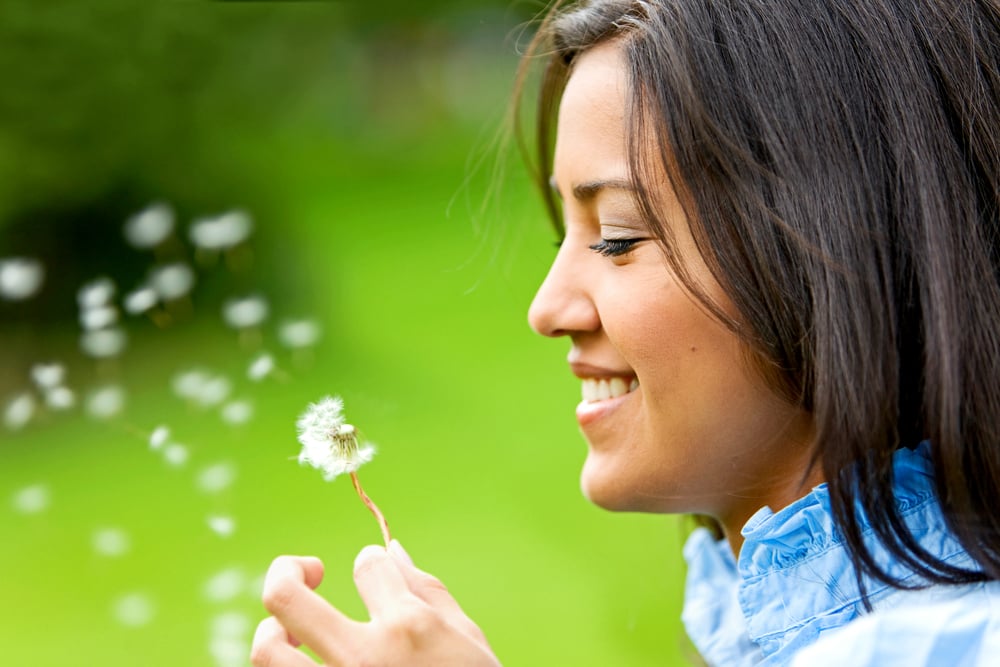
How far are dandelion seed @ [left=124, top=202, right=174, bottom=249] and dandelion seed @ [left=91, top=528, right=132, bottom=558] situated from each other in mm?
676

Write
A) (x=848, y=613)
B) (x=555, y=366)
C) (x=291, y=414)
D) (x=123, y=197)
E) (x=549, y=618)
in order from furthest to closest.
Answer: (x=123, y=197)
(x=555, y=366)
(x=549, y=618)
(x=291, y=414)
(x=848, y=613)

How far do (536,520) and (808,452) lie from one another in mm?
1737

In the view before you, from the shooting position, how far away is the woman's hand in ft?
2.81

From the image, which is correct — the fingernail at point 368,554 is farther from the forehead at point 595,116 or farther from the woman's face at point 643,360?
the forehead at point 595,116

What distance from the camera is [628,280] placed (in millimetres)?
1009

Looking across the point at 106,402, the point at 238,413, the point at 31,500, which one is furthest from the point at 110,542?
the point at 238,413

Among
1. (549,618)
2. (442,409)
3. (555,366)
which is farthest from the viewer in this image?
(555,366)

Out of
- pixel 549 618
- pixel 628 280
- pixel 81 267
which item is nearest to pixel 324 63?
pixel 81 267

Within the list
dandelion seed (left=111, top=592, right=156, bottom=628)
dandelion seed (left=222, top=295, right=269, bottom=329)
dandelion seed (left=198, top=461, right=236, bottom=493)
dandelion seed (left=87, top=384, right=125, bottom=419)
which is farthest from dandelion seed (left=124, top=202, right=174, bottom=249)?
dandelion seed (left=111, top=592, right=156, bottom=628)

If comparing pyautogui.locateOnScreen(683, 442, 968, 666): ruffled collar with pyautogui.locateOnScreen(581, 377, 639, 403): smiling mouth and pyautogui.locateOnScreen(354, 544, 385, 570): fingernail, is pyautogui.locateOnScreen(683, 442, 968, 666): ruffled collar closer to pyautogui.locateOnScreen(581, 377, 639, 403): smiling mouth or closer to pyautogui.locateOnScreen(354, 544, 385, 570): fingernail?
pyautogui.locateOnScreen(581, 377, 639, 403): smiling mouth

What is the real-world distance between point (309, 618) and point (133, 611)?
4.60 ft

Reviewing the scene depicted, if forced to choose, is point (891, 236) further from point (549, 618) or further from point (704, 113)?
point (549, 618)

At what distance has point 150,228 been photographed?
2.29 meters

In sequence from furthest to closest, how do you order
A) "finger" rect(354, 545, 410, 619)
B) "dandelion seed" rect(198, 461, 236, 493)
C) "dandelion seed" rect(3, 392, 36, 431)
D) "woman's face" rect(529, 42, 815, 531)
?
1. "dandelion seed" rect(3, 392, 36, 431)
2. "dandelion seed" rect(198, 461, 236, 493)
3. "woman's face" rect(529, 42, 815, 531)
4. "finger" rect(354, 545, 410, 619)
